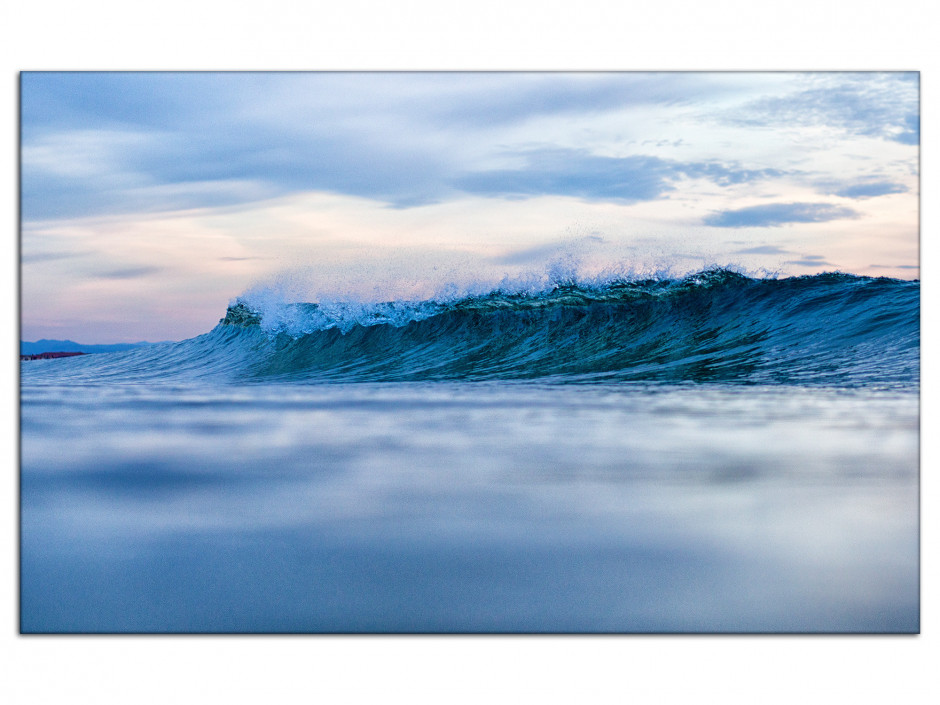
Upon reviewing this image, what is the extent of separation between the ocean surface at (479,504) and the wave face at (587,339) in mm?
154

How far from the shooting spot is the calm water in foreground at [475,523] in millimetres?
1992

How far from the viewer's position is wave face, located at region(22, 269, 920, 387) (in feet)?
18.0

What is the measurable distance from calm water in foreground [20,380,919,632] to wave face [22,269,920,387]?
63.6 inches

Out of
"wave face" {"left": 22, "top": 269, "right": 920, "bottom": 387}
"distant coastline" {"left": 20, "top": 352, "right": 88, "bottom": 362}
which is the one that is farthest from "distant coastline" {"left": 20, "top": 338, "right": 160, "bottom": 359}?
"wave face" {"left": 22, "top": 269, "right": 920, "bottom": 387}

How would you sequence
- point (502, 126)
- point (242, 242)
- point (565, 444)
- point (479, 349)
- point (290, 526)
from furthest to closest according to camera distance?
point (479, 349), point (242, 242), point (502, 126), point (565, 444), point (290, 526)

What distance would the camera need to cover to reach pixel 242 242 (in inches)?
177

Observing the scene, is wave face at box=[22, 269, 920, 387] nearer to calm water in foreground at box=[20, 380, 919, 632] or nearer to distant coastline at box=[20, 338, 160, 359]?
distant coastline at box=[20, 338, 160, 359]

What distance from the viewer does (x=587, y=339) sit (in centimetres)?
748

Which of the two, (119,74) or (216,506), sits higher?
(119,74)

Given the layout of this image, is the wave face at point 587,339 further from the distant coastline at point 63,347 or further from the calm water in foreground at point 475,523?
the calm water in foreground at point 475,523

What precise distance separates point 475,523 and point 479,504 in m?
0.17

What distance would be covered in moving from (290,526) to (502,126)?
2.50 metres

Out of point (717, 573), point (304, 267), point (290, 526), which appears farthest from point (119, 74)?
point (717, 573)
